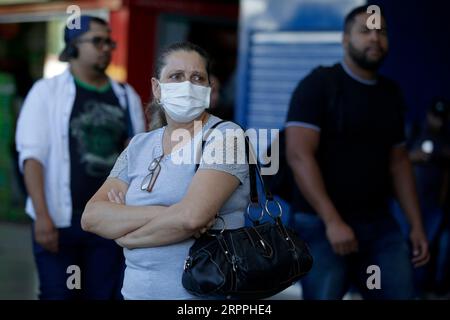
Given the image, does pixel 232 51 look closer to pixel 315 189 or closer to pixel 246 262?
pixel 315 189

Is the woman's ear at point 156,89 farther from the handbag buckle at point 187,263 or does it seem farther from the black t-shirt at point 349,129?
the black t-shirt at point 349,129

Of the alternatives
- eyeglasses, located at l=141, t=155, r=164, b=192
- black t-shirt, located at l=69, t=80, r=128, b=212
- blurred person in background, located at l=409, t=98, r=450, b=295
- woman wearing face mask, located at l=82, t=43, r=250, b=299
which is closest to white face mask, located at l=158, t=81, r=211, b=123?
woman wearing face mask, located at l=82, t=43, r=250, b=299

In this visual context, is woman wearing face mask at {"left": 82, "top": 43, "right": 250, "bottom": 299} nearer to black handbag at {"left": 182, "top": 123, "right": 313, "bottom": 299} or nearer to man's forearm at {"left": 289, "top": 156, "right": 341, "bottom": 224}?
black handbag at {"left": 182, "top": 123, "right": 313, "bottom": 299}

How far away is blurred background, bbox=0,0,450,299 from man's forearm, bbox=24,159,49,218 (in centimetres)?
54

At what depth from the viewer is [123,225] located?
256 centimetres

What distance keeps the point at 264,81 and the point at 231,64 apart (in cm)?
198

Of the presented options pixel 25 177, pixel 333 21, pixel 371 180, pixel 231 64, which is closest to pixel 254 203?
pixel 371 180

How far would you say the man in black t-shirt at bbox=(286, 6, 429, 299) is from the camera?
3.65m

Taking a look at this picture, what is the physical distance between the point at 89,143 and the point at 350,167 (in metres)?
1.14

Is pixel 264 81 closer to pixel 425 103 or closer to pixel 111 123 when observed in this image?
pixel 425 103

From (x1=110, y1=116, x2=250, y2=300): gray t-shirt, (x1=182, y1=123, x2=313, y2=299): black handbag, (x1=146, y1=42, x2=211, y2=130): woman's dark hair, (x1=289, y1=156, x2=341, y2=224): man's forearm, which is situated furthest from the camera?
(x1=289, y1=156, x2=341, y2=224): man's forearm

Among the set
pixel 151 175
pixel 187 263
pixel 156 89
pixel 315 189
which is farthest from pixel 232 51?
pixel 187 263

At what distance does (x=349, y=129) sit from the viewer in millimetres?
3660

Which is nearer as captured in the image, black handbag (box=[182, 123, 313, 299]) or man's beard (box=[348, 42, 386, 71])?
black handbag (box=[182, 123, 313, 299])
